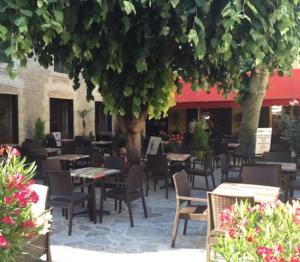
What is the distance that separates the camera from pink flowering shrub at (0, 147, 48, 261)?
237 centimetres

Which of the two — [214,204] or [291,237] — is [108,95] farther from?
[291,237]

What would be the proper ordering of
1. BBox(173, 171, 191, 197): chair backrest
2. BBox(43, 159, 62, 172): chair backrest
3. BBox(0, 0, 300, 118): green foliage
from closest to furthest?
BBox(0, 0, 300, 118): green foliage, BBox(173, 171, 191, 197): chair backrest, BBox(43, 159, 62, 172): chair backrest

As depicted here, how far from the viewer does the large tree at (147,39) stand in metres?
4.39

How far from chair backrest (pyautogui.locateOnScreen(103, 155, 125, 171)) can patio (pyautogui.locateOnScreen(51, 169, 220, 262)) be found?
743 mm

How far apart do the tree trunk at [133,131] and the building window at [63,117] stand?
24.7ft

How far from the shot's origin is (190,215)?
459 centimetres

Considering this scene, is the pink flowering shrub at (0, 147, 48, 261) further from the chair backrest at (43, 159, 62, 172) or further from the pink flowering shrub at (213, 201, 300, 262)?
the chair backrest at (43, 159, 62, 172)

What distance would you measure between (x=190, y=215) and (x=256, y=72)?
661 centimetres

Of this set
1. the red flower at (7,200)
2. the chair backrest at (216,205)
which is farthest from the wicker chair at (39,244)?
the chair backrest at (216,205)

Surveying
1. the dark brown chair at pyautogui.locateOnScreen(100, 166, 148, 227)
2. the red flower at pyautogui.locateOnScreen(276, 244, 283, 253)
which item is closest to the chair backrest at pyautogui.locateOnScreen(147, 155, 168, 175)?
the dark brown chair at pyautogui.locateOnScreen(100, 166, 148, 227)

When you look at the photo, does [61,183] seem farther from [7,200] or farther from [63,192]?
[7,200]

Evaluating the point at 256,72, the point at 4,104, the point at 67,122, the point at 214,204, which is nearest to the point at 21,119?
the point at 4,104

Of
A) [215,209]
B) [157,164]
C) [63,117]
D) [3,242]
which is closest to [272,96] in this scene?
[157,164]

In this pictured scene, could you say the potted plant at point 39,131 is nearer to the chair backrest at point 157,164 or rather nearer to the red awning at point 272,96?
the red awning at point 272,96
